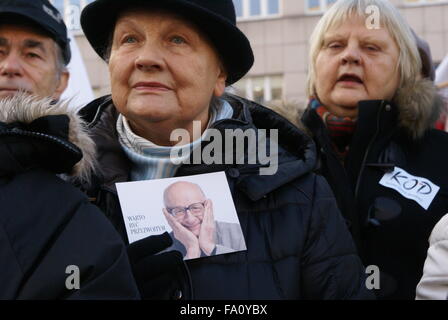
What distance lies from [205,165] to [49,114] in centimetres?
56

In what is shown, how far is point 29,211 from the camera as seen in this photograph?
1363 millimetres

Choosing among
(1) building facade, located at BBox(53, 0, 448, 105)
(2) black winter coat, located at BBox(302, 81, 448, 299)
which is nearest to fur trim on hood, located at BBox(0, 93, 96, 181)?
(2) black winter coat, located at BBox(302, 81, 448, 299)

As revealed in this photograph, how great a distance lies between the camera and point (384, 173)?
2.44 metres

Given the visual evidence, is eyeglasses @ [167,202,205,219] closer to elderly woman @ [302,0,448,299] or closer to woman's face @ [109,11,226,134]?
woman's face @ [109,11,226,134]

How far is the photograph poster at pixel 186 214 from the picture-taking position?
179 centimetres

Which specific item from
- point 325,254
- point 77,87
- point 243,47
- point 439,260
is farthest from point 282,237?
point 77,87

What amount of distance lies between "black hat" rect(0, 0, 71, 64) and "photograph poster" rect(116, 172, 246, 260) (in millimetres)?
929

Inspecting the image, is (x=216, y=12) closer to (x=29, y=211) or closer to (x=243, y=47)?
(x=243, y=47)

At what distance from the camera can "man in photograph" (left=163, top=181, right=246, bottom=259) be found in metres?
1.79

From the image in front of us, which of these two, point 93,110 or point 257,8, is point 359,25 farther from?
point 257,8

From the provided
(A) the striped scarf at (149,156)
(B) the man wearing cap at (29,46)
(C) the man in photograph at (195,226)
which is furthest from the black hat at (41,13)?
(C) the man in photograph at (195,226)

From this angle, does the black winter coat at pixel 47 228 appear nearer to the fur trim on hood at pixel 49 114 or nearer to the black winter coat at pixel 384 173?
the fur trim on hood at pixel 49 114

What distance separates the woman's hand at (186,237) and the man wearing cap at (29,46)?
0.79 meters
